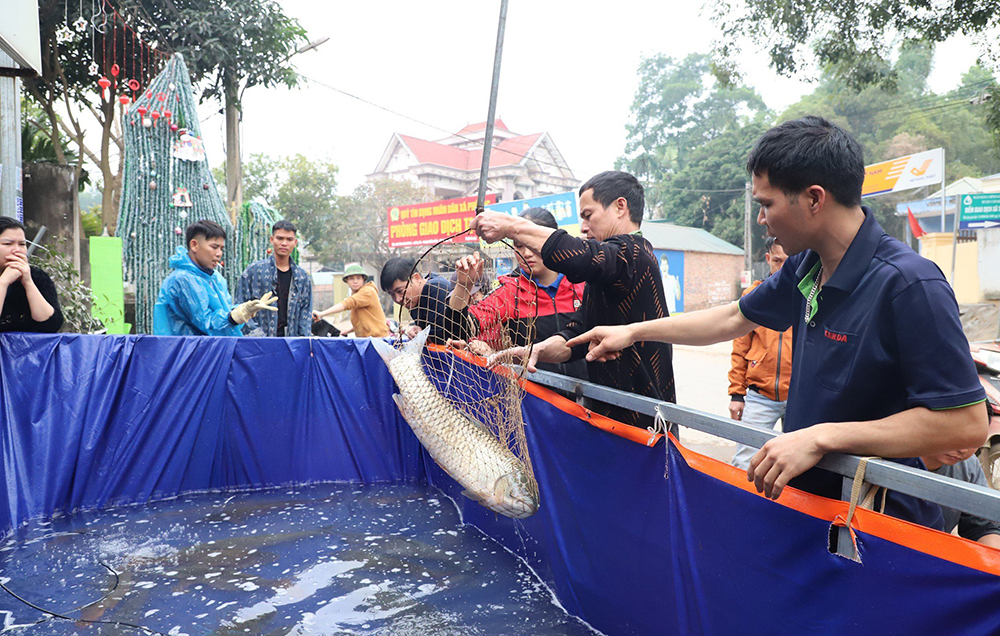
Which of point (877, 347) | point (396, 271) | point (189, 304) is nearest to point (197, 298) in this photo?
point (189, 304)

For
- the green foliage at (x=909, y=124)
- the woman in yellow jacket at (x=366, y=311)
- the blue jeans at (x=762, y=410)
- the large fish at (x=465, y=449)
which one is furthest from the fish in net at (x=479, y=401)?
the green foliage at (x=909, y=124)

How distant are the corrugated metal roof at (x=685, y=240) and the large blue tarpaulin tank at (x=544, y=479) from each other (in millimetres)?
22226

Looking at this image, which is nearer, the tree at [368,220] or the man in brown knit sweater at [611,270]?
the man in brown knit sweater at [611,270]

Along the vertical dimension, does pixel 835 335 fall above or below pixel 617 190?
below

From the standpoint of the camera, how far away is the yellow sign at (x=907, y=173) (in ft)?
48.9

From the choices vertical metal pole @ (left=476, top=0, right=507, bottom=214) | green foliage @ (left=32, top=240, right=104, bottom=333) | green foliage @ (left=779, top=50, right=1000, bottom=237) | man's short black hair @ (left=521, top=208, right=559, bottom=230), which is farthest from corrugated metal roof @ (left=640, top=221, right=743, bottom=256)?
man's short black hair @ (left=521, top=208, right=559, bottom=230)

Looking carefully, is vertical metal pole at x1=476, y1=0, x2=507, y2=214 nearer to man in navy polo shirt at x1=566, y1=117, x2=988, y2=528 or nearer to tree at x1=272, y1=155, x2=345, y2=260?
man in navy polo shirt at x1=566, y1=117, x2=988, y2=528

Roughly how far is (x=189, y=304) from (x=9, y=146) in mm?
2553

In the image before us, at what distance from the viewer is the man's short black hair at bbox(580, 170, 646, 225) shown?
8.61 feet

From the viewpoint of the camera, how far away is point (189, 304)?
16.0 ft

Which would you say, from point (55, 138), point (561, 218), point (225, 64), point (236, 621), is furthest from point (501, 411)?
point (561, 218)

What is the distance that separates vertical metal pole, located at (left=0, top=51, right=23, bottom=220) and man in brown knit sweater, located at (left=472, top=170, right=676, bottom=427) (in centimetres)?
539

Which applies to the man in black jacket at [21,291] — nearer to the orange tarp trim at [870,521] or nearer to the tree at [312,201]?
the orange tarp trim at [870,521]

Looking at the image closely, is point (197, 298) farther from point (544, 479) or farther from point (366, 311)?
point (544, 479)
